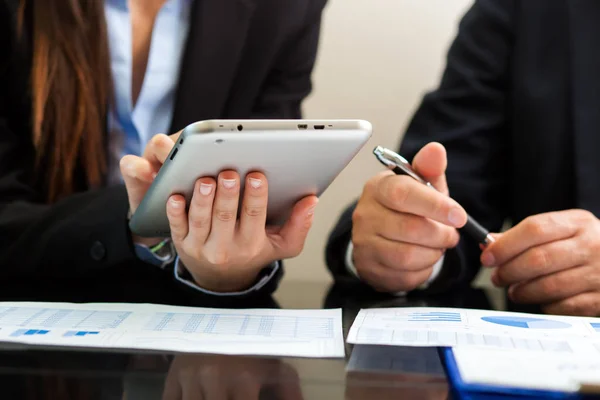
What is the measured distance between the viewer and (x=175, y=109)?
0.78 m

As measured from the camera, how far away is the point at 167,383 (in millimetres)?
304

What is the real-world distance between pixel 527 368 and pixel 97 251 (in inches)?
17.1

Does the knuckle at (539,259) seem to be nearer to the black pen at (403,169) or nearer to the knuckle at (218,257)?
the black pen at (403,169)

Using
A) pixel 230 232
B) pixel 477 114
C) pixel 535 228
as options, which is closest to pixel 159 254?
pixel 230 232

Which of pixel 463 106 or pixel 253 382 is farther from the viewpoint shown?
pixel 463 106

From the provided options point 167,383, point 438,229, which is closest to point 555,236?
point 438,229

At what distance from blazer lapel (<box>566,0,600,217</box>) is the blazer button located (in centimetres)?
56

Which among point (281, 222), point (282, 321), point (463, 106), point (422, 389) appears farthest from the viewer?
point (463, 106)

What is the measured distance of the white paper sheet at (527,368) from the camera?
288mm

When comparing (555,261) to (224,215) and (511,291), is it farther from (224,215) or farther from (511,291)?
(224,215)

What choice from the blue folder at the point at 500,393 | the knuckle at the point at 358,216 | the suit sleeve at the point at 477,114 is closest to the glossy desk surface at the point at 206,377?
the blue folder at the point at 500,393

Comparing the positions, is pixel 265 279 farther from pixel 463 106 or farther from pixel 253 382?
pixel 463 106

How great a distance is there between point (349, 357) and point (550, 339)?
0.14 meters

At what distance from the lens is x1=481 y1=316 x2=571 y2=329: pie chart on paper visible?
0.42 m
